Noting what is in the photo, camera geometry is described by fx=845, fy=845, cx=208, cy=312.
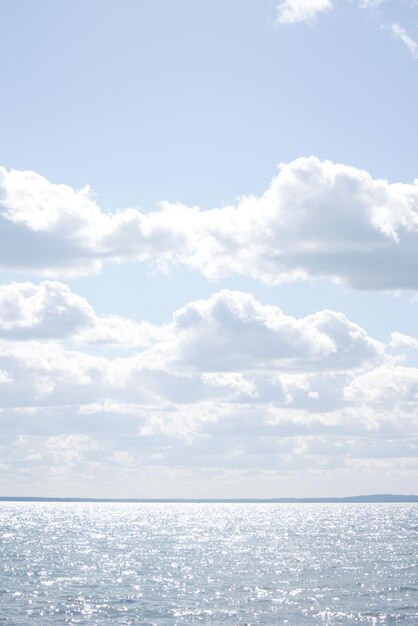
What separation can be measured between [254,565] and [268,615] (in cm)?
4408

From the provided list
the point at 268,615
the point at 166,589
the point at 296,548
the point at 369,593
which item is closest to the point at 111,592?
the point at 166,589

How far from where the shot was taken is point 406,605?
76750mm

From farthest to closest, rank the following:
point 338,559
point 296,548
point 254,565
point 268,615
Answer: point 296,548 → point 338,559 → point 254,565 → point 268,615

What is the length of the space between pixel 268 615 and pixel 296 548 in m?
83.5

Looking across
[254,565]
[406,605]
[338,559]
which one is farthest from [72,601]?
[338,559]

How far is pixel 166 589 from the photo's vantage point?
87.2 m

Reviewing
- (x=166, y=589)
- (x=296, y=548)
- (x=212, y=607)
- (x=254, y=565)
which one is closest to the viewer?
(x=212, y=607)

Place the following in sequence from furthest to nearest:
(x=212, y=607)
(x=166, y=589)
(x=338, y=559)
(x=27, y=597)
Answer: (x=338, y=559)
(x=166, y=589)
(x=27, y=597)
(x=212, y=607)

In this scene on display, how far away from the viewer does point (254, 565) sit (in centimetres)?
11344

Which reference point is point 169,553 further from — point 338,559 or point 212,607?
point 212,607

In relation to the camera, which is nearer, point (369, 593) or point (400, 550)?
point (369, 593)

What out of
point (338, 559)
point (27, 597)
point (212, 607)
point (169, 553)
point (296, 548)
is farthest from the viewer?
point (296, 548)

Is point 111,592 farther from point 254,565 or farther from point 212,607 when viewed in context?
point 254,565

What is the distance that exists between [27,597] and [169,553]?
6178 centimetres
